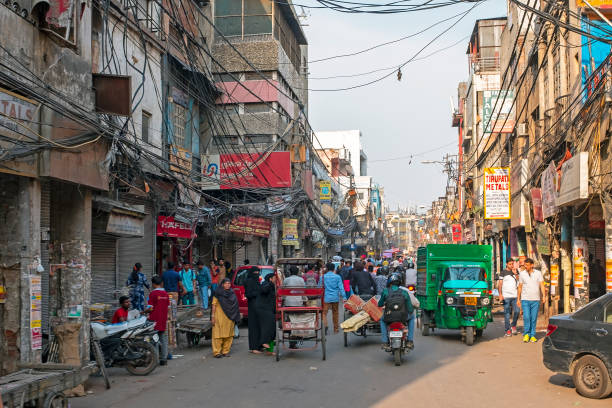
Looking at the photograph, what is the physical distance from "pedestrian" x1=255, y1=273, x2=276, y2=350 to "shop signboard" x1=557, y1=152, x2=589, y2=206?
23.5 ft

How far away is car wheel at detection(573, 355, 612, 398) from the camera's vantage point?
892 cm

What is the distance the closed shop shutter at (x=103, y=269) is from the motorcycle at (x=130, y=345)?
557 centimetres

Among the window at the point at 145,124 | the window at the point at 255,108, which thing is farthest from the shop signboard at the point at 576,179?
the window at the point at 255,108

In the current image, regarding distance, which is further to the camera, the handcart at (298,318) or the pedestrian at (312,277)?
the pedestrian at (312,277)

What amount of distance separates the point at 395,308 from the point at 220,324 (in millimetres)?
3671

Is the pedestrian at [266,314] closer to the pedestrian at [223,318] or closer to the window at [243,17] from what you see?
the pedestrian at [223,318]

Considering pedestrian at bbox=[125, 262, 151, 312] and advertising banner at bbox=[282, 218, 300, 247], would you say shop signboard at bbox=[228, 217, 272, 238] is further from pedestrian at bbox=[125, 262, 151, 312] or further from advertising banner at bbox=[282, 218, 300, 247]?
pedestrian at bbox=[125, 262, 151, 312]

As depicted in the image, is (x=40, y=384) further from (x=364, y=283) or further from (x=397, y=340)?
(x=364, y=283)

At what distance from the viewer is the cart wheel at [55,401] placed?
24.8 feet

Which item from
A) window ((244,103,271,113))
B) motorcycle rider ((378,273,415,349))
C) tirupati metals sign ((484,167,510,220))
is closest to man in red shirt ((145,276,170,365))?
motorcycle rider ((378,273,415,349))

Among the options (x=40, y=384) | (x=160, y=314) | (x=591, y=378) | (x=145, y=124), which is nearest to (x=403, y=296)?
(x=591, y=378)

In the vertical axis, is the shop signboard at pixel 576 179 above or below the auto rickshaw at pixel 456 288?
above

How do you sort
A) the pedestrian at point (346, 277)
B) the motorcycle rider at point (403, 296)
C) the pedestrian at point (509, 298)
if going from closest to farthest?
the motorcycle rider at point (403, 296) → the pedestrian at point (509, 298) → the pedestrian at point (346, 277)

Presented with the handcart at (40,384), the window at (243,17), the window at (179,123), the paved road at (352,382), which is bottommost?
the paved road at (352,382)
